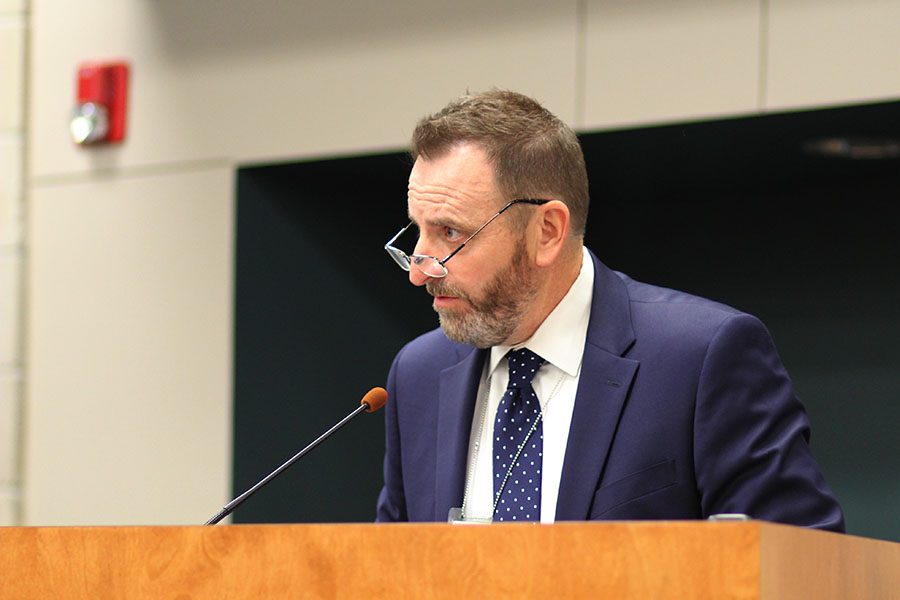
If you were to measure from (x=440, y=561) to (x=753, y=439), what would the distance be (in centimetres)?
97

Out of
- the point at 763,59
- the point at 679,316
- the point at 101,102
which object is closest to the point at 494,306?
the point at 679,316

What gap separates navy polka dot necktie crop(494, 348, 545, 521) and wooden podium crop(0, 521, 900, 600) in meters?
0.78

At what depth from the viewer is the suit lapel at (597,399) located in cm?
284

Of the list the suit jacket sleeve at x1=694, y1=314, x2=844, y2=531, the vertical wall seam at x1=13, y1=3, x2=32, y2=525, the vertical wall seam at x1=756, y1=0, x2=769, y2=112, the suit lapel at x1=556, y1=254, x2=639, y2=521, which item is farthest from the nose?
the vertical wall seam at x1=13, y1=3, x2=32, y2=525

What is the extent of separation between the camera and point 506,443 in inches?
119

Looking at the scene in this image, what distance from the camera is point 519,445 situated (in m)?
2.99

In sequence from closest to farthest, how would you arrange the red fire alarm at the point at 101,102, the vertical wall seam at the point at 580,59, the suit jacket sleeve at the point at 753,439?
1. the suit jacket sleeve at the point at 753,439
2. the vertical wall seam at the point at 580,59
3. the red fire alarm at the point at 101,102

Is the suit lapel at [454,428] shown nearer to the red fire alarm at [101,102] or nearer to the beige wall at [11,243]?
the red fire alarm at [101,102]

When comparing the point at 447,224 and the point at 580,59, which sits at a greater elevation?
the point at 580,59

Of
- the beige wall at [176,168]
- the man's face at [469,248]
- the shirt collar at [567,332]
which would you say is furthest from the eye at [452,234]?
the beige wall at [176,168]

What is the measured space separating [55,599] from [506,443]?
1059 mm

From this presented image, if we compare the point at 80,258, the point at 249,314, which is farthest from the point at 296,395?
the point at 80,258

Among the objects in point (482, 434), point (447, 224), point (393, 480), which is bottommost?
point (393, 480)

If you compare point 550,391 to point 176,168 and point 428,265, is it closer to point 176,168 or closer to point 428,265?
point 428,265
